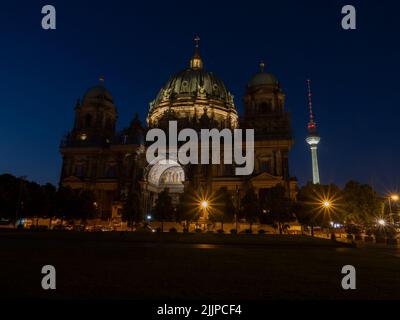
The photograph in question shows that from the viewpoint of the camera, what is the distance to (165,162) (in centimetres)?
8219

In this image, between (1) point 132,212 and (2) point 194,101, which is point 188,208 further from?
(2) point 194,101

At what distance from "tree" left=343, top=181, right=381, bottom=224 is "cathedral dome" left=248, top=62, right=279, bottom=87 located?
123 ft

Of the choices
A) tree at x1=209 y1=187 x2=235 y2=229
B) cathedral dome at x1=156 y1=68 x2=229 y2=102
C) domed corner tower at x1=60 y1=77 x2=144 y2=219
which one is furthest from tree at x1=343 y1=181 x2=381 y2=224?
cathedral dome at x1=156 y1=68 x2=229 y2=102

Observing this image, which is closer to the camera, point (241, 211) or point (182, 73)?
point (241, 211)

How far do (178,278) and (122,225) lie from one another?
6072cm

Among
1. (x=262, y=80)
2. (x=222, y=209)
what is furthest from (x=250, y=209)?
(x=262, y=80)

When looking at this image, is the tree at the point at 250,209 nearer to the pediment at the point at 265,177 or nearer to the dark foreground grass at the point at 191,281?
the pediment at the point at 265,177

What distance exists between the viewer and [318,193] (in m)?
52.9

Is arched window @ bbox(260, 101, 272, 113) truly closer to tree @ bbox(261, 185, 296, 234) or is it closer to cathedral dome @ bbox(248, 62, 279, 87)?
cathedral dome @ bbox(248, 62, 279, 87)

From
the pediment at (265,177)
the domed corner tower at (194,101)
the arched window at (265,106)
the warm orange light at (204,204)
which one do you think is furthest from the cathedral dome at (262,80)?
the warm orange light at (204,204)

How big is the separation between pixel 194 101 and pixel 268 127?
27723 mm
